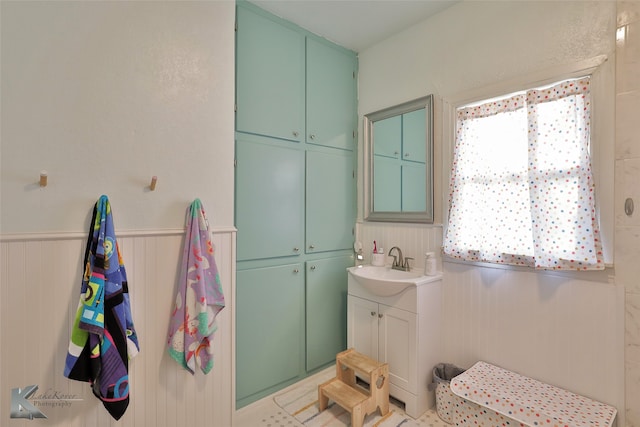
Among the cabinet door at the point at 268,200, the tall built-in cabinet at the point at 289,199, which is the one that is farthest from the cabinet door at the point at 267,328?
the cabinet door at the point at 268,200

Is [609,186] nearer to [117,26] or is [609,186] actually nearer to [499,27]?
[499,27]

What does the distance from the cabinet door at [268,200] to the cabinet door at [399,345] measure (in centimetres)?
82

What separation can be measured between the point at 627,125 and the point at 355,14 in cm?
177

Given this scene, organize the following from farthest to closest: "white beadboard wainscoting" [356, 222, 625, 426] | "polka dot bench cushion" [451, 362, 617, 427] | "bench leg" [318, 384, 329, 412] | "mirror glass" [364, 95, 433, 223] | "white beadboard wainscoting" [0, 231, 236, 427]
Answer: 1. "mirror glass" [364, 95, 433, 223]
2. "bench leg" [318, 384, 329, 412]
3. "white beadboard wainscoting" [356, 222, 625, 426]
4. "polka dot bench cushion" [451, 362, 617, 427]
5. "white beadboard wainscoting" [0, 231, 236, 427]

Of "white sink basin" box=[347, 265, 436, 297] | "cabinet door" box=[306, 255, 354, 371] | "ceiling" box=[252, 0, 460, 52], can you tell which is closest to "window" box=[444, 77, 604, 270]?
"white sink basin" box=[347, 265, 436, 297]

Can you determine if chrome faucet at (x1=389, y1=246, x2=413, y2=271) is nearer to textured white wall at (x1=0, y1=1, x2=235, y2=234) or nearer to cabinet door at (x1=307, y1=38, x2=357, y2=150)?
cabinet door at (x1=307, y1=38, x2=357, y2=150)

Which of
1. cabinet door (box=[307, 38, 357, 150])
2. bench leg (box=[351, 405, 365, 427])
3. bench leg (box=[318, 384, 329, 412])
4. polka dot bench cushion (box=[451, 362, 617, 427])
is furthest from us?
cabinet door (box=[307, 38, 357, 150])

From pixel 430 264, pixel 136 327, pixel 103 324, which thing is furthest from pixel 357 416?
pixel 103 324

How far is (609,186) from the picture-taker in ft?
4.96

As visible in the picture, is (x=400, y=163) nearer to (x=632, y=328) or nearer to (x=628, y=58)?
(x=628, y=58)

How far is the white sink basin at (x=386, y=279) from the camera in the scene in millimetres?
1966

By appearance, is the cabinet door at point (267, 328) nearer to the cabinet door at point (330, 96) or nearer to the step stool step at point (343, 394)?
the step stool step at point (343, 394)

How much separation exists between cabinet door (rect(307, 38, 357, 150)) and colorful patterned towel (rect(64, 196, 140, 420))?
1559 millimetres

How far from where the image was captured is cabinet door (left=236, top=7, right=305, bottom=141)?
2035mm
